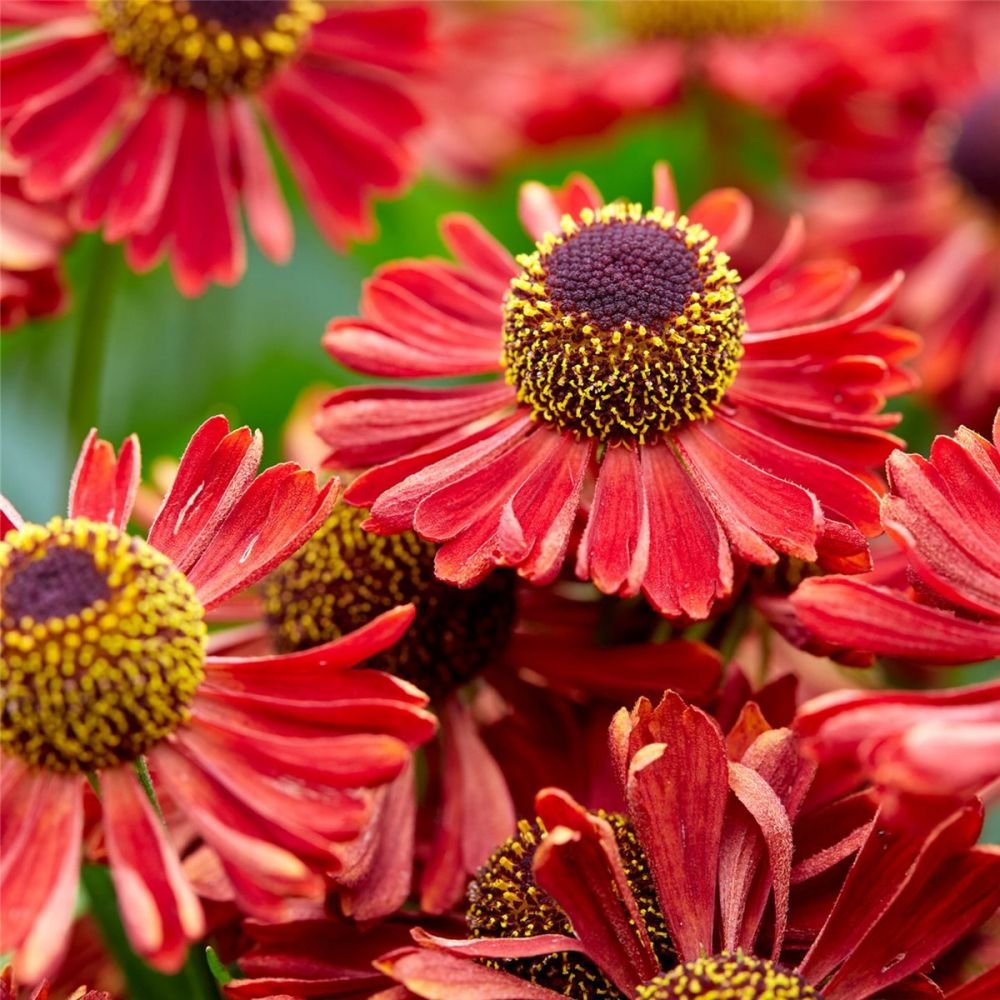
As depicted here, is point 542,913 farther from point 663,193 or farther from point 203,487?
point 663,193

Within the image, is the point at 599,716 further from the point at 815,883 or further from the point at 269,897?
the point at 269,897

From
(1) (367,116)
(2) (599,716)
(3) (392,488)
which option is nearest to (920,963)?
(2) (599,716)

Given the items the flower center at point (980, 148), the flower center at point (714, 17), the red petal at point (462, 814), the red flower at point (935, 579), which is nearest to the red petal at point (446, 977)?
the red petal at point (462, 814)

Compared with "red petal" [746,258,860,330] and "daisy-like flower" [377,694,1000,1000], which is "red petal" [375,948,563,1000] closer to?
"daisy-like flower" [377,694,1000,1000]

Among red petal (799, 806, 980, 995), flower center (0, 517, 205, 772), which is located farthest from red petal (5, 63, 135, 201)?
red petal (799, 806, 980, 995)

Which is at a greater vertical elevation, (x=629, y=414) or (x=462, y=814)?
(x=629, y=414)

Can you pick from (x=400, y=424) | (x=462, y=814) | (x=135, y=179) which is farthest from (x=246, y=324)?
(x=462, y=814)
